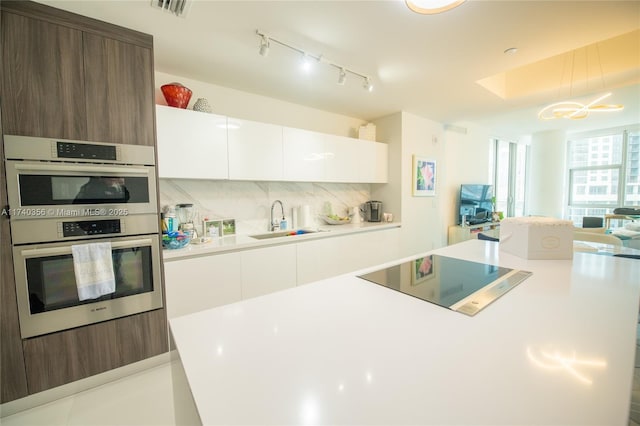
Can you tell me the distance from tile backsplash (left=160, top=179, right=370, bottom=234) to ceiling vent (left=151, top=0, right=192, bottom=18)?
1.34m

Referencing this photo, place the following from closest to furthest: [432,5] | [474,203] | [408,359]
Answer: [408,359], [432,5], [474,203]

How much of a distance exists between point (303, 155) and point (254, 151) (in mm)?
589

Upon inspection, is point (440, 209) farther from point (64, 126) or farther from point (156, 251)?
point (64, 126)

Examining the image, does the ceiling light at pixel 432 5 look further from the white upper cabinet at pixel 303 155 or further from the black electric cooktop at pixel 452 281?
the white upper cabinet at pixel 303 155

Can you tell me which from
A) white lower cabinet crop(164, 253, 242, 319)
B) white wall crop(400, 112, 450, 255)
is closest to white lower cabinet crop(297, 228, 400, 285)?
white wall crop(400, 112, 450, 255)

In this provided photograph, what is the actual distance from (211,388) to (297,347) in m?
0.23

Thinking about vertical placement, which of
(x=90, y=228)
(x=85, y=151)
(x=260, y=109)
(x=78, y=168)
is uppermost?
(x=260, y=109)

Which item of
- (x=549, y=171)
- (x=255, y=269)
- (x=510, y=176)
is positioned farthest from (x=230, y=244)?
(x=549, y=171)

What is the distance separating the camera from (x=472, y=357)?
64 centimetres

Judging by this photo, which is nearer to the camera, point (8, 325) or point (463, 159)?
point (8, 325)

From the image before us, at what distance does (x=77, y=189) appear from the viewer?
1562 mm

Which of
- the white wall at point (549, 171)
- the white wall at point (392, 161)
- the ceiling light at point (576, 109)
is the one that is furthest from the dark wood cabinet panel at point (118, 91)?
the white wall at point (549, 171)

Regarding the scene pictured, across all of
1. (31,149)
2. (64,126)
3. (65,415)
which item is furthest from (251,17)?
(65,415)

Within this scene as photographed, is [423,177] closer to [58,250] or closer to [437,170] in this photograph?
[437,170]
